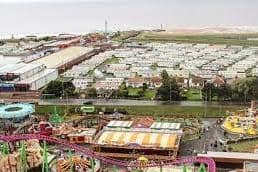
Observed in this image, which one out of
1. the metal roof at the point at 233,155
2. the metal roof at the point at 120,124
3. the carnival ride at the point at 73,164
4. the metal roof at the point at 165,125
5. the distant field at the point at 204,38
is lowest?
the carnival ride at the point at 73,164

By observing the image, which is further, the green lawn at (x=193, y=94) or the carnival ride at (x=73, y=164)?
the green lawn at (x=193, y=94)

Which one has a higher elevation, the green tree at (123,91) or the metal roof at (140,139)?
the green tree at (123,91)

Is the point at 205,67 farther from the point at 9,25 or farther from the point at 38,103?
the point at 9,25

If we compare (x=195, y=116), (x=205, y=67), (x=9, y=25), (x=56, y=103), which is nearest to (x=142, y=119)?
(x=195, y=116)

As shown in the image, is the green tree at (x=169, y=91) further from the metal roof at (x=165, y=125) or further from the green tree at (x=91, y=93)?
the metal roof at (x=165, y=125)

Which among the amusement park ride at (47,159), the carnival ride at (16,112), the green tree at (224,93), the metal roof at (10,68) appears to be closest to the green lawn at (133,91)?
the green tree at (224,93)

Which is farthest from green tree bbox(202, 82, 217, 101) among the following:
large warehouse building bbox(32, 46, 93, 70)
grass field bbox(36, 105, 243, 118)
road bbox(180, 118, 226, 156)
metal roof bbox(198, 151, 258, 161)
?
large warehouse building bbox(32, 46, 93, 70)
